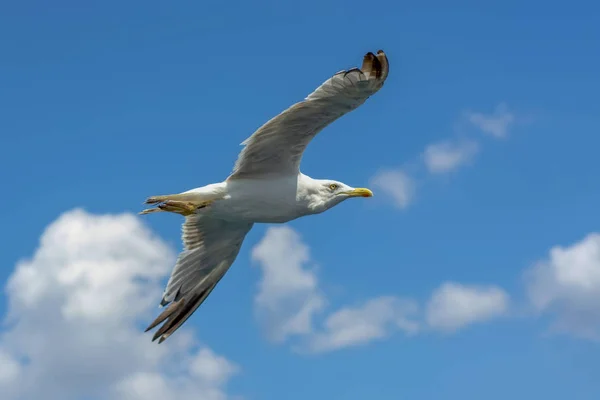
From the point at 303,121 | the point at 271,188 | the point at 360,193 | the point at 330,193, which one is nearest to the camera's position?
the point at 303,121

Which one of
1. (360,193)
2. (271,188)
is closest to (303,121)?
(271,188)

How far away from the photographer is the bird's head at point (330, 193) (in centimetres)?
1741

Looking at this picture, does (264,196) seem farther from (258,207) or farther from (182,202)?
(182,202)

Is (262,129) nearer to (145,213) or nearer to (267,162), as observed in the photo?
(267,162)

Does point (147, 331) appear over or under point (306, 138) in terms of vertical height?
under

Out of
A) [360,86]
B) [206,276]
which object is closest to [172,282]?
[206,276]

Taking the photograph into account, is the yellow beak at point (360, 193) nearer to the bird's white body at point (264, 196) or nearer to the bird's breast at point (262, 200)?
the bird's white body at point (264, 196)

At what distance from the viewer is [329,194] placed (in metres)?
17.6

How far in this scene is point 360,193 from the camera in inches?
711

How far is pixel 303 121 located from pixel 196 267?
227 inches

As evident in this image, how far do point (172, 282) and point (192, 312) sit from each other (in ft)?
2.81

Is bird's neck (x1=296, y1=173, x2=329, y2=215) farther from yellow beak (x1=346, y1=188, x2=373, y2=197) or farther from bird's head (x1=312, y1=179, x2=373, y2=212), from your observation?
yellow beak (x1=346, y1=188, x2=373, y2=197)

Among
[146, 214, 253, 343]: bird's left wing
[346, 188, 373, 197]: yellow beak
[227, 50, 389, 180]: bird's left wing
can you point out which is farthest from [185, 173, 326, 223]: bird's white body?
[146, 214, 253, 343]: bird's left wing

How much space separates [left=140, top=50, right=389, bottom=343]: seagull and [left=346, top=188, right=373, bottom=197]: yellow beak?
0.07 ft
